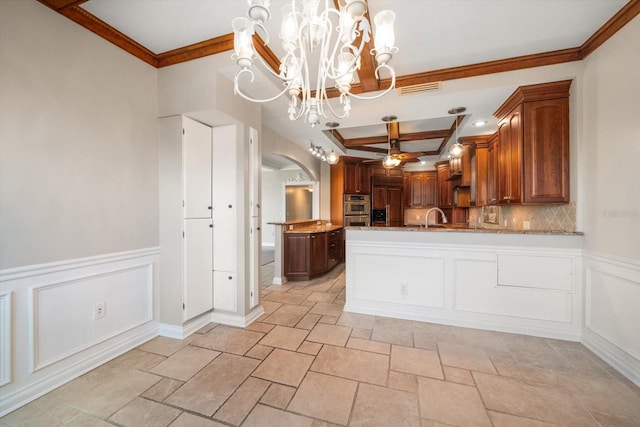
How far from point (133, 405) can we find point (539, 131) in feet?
13.5

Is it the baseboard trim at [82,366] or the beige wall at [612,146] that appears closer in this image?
the baseboard trim at [82,366]

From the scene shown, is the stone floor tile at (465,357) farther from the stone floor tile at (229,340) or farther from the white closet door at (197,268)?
the white closet door at (197,268)

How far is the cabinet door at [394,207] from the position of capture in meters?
6.86

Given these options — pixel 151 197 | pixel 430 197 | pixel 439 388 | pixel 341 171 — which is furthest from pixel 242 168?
pixel 430 197

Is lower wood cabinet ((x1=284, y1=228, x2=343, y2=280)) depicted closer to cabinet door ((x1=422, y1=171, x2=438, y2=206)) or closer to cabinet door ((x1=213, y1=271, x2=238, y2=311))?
cabinet door ((x1=213, y1=271, x2=238, y2=311))

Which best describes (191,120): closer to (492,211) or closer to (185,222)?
(185,222)

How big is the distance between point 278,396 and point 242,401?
0.23m

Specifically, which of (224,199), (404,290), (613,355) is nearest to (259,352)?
(224,199)

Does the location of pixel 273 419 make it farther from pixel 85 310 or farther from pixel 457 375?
pixel 85 310

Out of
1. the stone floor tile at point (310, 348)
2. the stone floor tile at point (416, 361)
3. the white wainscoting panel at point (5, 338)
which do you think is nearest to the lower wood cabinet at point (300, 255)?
the stone floor tile at point (310, 348)

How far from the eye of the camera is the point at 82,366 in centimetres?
192

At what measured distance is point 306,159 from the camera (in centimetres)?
549

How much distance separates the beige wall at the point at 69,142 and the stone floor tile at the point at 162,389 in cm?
116

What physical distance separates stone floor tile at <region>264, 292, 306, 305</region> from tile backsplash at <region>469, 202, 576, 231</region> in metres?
3.09
